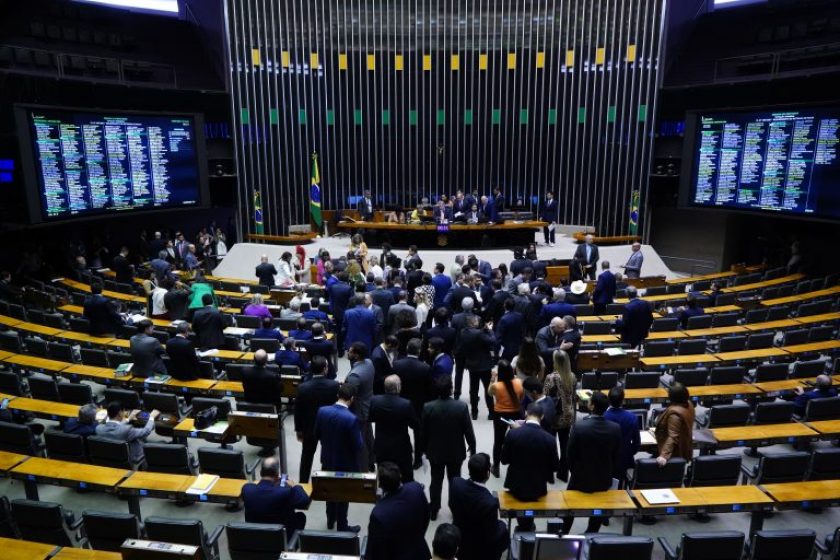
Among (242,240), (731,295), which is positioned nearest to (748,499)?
Result: (731,295)

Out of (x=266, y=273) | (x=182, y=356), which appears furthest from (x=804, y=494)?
(x=266, y=273)

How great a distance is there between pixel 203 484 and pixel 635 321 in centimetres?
591

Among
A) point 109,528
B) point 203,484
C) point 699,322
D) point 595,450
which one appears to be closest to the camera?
point 109,528

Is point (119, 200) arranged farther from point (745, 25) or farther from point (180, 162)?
point (745, 25)

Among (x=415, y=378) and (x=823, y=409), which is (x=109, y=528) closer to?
(x=415, y=378)

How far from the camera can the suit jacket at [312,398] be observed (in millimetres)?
5336

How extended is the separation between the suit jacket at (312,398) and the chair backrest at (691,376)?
4.25m

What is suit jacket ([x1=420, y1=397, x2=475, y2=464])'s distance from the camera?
4.88 meters

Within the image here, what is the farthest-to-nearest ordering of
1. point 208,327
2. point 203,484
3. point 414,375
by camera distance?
point 208,327 → point 414,375 → point 203,484

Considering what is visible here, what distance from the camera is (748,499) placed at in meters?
4.66

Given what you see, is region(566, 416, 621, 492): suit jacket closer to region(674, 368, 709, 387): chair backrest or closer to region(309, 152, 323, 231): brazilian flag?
region(674, 368, 709, 387): chair backrest

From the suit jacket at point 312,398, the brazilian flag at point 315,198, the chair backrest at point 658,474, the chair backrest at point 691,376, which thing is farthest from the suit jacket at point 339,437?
the brazilian flag at point 315,198

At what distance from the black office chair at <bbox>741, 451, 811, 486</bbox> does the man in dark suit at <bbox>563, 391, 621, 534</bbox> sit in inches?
57.9

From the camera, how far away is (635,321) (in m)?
8.23
